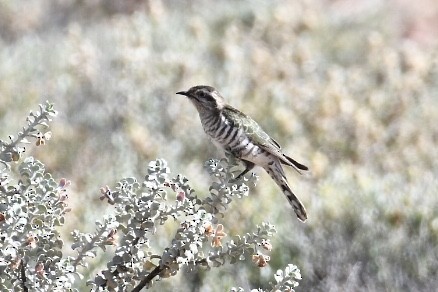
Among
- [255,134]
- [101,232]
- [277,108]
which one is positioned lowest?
[101,232]

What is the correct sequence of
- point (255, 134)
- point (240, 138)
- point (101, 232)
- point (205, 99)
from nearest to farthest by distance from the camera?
1. point (101, 232)
2. point (240, 138)
3. point (255, 134)
4. point (205, 99)

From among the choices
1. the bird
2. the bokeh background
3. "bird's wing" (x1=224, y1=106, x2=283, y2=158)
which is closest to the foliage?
the bird

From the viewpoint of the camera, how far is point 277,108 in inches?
384

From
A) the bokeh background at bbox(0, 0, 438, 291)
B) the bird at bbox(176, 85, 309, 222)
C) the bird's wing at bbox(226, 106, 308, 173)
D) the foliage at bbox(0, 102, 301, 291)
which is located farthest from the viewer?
the bokeh background at bbox(0, 0, 438, 291)

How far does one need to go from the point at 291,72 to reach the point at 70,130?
11.3 ft

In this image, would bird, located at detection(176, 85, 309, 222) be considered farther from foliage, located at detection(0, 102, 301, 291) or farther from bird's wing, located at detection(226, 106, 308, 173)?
foliage, located at detection(0, 102, 301, 291)

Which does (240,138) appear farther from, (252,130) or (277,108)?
(277,108)

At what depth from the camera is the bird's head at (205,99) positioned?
5.41m

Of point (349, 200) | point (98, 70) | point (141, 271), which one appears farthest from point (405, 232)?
point (98, 70)

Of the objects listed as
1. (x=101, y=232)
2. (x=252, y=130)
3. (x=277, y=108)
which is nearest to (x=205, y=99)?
(x=252, y=130)

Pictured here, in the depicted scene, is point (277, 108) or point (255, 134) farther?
point (277, 108)

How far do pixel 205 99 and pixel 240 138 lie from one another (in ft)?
1.41

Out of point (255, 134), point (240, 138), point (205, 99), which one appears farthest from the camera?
point (205, 99)

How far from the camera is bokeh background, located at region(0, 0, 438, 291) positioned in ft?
19.8
